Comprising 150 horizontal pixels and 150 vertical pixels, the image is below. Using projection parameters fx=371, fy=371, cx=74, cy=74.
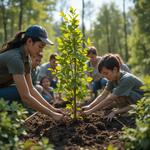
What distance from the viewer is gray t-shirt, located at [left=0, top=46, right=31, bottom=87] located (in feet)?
14.8

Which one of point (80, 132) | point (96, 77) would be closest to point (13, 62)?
point (80, 132)

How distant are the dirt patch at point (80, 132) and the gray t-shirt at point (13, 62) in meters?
0.74

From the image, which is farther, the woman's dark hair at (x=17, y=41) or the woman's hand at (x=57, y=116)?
the woman's dark hair at (x=17, y=41)

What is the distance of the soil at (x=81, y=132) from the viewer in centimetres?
402

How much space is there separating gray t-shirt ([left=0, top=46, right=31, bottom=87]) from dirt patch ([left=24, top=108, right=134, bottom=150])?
0.74 metres

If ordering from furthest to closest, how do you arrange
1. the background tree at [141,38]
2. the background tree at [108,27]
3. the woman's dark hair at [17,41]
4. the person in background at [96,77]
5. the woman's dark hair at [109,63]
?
the background tree at [108,27] < the background tree at [141,38] < the person in background at [96,77] < the woman's dark hair at [109,63] < the woman's dark hair at [17,41]

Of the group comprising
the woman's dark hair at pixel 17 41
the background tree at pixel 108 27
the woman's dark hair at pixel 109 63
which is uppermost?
the woman's dark hair at pixel 17 41

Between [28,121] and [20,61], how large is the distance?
39.9 inches

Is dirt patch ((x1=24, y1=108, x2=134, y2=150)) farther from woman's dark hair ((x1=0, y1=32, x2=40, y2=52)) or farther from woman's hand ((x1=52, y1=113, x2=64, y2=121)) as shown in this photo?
woman's dark hair ((x1=0, y1=32, x2=40, y2=52))

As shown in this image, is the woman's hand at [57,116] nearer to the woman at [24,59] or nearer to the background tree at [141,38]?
the woman at [24,59]

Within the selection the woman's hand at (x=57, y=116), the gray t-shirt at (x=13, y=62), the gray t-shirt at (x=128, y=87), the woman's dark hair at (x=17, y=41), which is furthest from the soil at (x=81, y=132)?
the woman's dark hair at (x=17, y=41)

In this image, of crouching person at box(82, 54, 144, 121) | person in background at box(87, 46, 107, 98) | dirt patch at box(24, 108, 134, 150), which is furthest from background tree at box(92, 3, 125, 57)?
dirt patch at box(24, 108, 134, 150)

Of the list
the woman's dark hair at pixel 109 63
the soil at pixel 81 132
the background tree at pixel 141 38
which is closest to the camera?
the soil at pixel 81 132

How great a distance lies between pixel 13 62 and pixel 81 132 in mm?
1191
